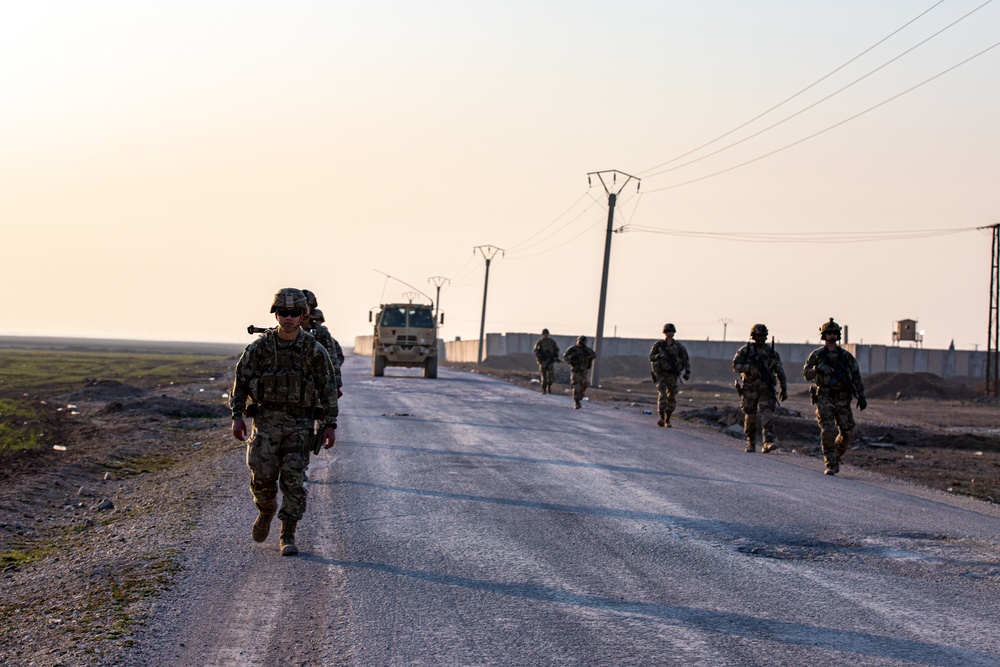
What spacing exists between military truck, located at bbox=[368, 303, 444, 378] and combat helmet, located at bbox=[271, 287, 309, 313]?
29565mm

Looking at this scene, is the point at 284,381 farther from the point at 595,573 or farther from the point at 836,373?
the point at 836,373

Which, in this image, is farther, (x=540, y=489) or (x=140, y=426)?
(x=140, y=426)

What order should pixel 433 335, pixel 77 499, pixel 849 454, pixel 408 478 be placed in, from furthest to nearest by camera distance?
1. pixel 433 335
2. pixel 849 454
3. pixel 77 499
4. pixel 408 478

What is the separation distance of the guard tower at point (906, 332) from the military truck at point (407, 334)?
3874 cm

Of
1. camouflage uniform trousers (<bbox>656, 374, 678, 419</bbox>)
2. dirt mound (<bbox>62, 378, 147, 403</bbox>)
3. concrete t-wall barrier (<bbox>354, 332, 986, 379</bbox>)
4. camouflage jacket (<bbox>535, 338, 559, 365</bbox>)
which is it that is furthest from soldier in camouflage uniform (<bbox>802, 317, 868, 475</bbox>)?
concrete t-wall barrier (<bbox>354, 332, 986, 379</bbox>)

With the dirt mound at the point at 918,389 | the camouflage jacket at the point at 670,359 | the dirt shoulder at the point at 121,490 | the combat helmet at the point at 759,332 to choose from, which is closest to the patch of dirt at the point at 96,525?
the dirt shoulder at the point at 121,490

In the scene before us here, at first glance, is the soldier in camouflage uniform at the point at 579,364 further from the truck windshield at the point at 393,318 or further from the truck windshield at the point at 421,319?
the truck windshield at the point at 393,318

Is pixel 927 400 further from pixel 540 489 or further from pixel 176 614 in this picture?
pixel 176 614

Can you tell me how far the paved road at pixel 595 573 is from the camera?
5.14m

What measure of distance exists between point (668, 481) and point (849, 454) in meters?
7.38

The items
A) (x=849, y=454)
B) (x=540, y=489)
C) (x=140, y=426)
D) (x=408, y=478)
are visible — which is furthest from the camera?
(x=140, y=426)

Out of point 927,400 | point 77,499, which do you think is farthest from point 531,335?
point 77,499

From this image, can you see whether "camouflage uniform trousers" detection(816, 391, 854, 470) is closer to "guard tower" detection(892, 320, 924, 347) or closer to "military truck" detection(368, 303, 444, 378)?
"military truck" detection(368, 303, 444, 378)

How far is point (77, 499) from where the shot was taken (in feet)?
41.1
